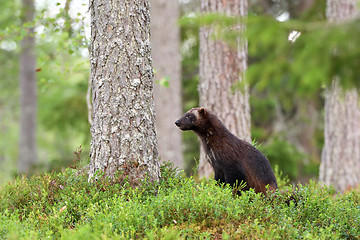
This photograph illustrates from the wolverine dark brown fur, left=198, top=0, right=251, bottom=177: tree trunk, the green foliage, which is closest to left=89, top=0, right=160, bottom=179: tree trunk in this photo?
the wolverine dark brown fur

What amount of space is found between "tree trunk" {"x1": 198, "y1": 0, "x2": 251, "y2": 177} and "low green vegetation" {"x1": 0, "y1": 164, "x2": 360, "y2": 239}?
8.66 ft

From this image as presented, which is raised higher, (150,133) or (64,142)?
(150,133)

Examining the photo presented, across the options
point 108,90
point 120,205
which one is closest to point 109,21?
point 108,90

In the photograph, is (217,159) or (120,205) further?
(217,159)

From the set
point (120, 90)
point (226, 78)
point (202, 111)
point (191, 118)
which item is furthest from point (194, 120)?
point (120, 90)

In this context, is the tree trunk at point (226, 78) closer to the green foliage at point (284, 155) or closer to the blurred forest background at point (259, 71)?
the blurred forest background at point (259, 71)

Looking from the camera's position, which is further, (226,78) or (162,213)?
(226,78)

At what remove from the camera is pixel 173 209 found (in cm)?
469

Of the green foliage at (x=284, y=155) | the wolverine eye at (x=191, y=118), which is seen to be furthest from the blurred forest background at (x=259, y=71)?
the wolverine eye at (x=191, y=118)

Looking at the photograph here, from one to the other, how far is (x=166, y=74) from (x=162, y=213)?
6406mm

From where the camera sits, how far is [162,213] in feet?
14.8

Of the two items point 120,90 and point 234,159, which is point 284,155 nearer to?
point 234,159

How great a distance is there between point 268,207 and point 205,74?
13.0ft

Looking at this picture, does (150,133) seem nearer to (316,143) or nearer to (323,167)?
(323,167)
